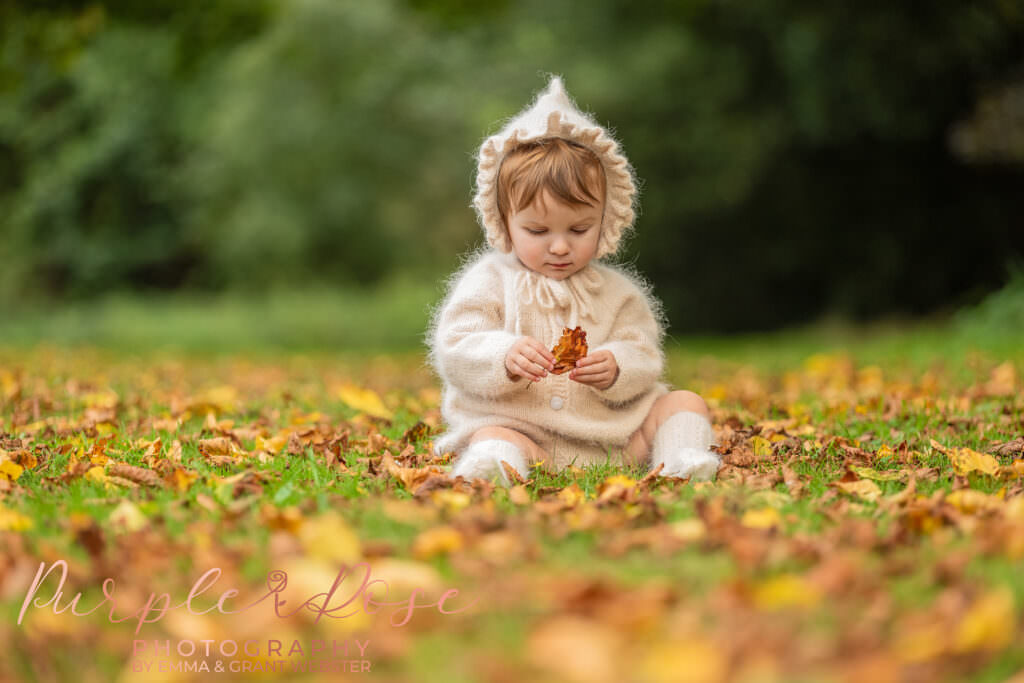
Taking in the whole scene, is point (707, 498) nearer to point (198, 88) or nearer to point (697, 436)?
point (697, 436)

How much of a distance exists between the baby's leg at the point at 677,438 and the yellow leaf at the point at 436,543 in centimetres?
107

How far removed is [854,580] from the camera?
1629 millimetres

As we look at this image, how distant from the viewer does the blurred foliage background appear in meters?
11.4

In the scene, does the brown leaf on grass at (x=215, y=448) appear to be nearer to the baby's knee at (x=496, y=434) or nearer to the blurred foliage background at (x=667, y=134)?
the baby's knee at (x=496, y=434)

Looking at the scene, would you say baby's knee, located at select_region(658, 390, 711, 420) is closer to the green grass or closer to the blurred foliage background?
the green grass

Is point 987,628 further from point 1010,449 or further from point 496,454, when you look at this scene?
point 1010,449

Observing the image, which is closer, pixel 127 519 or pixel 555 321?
pixel 127 519

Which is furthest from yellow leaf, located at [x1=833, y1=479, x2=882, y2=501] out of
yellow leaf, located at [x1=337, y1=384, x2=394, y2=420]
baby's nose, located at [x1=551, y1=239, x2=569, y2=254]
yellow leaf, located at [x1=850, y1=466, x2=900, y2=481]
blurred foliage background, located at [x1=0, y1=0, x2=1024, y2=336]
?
blurred foliage background, located at [x1=0, y1=0, x2=1024, y2=336]

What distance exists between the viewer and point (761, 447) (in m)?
3.21

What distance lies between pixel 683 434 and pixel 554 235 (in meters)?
0.77

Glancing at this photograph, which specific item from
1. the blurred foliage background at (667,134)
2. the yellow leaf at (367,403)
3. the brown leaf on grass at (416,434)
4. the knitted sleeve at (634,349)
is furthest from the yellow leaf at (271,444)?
the blurred foliage background at (667,134)

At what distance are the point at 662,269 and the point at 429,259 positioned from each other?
4011 mm

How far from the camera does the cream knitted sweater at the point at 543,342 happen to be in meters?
2.98

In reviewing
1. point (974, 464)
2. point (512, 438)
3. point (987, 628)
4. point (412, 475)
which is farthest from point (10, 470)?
point (974, 464)
